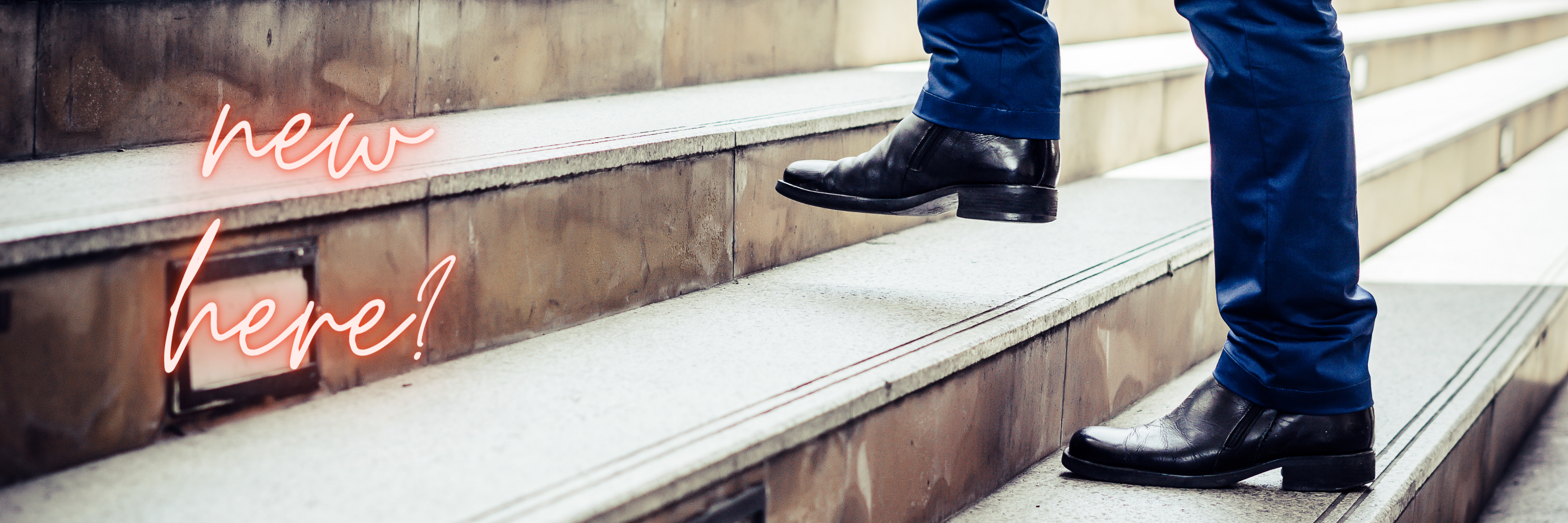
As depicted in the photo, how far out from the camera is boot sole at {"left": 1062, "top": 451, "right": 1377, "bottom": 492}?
120cm

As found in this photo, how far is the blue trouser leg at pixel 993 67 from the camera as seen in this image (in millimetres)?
1240

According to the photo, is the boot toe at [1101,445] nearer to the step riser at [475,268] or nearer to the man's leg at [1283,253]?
the man's leg at [1283,253]

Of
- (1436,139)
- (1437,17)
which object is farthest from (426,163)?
(1437,17)

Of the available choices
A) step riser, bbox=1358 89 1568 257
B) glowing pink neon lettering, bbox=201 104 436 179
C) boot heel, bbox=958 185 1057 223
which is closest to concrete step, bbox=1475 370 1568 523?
step riser, bbox=1358 89 1568 257

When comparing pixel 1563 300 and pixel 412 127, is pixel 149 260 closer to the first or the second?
pixel 412 127

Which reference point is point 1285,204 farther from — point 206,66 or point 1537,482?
point 1537,482

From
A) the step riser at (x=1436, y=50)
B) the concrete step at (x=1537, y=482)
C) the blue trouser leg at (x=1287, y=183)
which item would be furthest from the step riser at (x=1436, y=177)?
the blue trouser leg at (x=1287, y=183)

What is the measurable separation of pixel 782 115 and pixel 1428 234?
2247 mm

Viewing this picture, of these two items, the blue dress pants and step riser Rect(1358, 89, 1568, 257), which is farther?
step riser Rect(1358, 89, 1568, 257)

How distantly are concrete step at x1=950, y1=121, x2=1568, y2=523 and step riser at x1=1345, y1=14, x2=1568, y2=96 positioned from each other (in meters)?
0.59

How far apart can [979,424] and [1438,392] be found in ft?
2.86

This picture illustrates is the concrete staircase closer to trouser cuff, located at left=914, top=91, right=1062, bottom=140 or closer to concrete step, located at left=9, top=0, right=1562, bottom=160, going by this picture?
concrete step, located at left=9, top=0, right=1562, bottom=160

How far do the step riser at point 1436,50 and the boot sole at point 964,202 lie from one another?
8.19 ft

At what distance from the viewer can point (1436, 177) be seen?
3.20 metres
